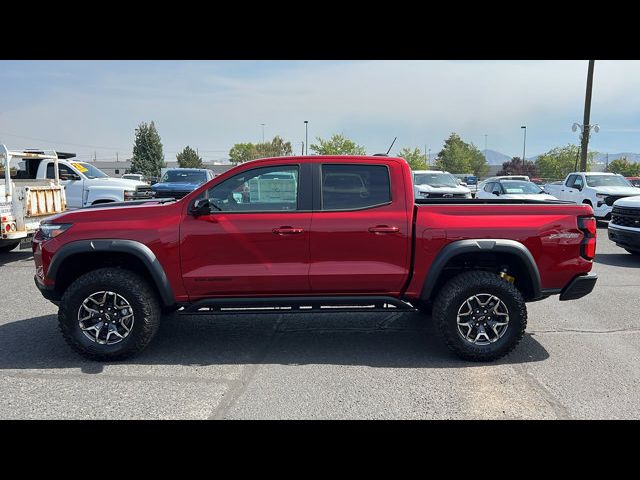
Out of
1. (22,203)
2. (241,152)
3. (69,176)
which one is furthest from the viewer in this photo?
(241,152)

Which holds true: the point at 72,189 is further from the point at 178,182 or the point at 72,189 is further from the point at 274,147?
the point at 274,147

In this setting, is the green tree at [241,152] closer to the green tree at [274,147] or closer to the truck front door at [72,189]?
the green tree at [274,147]

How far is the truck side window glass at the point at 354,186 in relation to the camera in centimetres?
445

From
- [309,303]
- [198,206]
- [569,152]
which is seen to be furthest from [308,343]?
[569,152]

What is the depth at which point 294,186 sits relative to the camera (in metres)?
4.49

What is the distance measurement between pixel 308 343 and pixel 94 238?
2.26 meters

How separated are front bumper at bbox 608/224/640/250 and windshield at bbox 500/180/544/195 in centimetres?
574

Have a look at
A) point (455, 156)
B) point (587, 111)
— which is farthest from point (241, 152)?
point (587, 111)

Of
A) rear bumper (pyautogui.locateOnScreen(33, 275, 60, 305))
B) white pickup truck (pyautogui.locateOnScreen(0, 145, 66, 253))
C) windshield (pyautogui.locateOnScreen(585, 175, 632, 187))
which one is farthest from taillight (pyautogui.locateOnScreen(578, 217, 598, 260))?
windshield (pyautogui.locateOnScreen(585, 175, 632, 187))

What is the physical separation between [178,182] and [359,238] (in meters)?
13.3

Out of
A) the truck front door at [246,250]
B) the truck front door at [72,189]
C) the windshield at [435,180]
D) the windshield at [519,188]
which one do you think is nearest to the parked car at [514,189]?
the windshield at [519,188]

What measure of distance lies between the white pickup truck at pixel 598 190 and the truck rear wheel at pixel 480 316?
10.7 metres

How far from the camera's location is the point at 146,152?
59.1 m

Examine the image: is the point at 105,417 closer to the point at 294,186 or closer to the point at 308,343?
the point at 308,343
